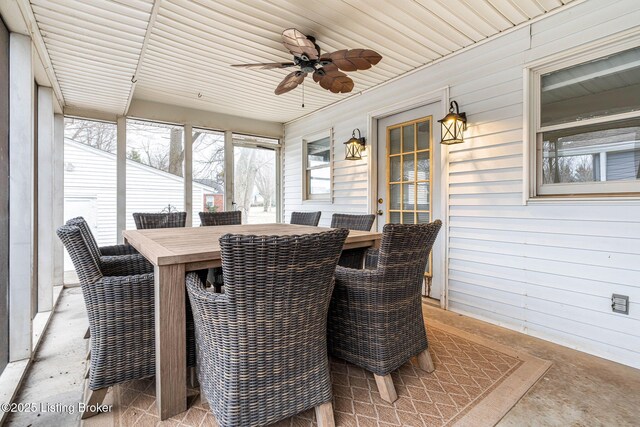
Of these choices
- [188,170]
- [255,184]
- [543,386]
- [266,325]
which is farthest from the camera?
[255,184]

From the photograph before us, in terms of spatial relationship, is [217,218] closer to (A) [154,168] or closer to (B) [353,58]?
(A) [154,168]

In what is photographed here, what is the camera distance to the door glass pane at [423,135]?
356cm

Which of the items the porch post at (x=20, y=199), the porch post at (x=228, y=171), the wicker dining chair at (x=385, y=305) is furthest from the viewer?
the porch post at (x=228, y=171)

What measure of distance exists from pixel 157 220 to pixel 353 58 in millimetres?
2529

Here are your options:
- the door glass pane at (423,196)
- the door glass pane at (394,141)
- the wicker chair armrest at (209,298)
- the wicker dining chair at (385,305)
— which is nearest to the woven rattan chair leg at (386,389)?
the wicker dining chair at (385,305)

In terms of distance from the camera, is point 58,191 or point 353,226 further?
point 58,191

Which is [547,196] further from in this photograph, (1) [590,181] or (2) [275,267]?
(2) [275,267]

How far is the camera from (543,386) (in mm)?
1869

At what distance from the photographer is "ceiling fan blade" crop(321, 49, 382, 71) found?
2.33 metres

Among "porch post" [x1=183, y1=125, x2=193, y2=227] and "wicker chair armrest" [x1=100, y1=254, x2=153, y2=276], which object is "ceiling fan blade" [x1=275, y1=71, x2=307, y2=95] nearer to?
"wicker chair armrest" [x1=100, y1=254, x2=153, y2=276]

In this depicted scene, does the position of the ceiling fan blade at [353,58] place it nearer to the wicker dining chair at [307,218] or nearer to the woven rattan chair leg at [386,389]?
the wicker dining chair at [307,218]

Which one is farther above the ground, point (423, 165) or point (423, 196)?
point (423, 165)

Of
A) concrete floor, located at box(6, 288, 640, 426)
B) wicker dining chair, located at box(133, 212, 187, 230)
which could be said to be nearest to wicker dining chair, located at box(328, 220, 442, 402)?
concrete floor, located at box(6, 288, 640, 426)

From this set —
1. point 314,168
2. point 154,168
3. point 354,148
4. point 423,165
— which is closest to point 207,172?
point 154,168
